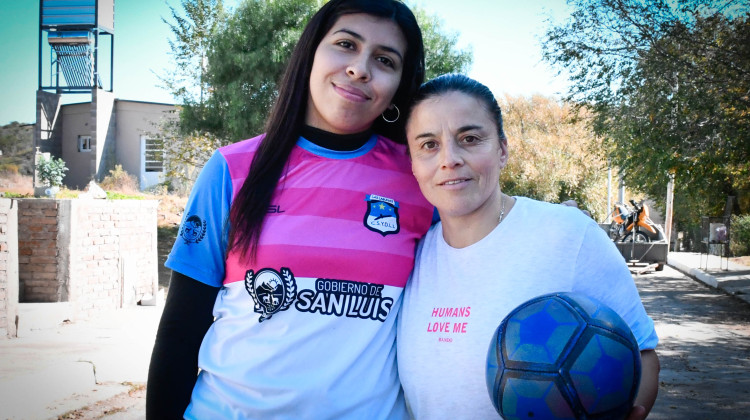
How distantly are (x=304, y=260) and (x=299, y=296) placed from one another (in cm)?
12

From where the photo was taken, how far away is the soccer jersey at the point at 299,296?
6.48ft

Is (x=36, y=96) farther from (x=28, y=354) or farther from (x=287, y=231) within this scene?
(x=287, y=231)

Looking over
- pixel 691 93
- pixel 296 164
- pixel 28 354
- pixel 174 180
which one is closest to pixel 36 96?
pixel 174 180

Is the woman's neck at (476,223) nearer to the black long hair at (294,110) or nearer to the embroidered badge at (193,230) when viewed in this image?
the black long hair at (294,110)

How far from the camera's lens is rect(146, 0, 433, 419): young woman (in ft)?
6.51

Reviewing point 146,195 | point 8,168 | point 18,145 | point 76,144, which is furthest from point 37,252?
point 18,145

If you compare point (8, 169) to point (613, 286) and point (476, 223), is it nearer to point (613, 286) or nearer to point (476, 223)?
point (476, 223)

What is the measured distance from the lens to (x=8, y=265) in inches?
337

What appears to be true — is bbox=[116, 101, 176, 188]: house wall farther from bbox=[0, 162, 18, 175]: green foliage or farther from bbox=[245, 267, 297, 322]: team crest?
bbox=[245, 267, 297, 322]: team crest

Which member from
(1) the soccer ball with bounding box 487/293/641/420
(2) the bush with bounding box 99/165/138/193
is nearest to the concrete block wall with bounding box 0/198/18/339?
(1) the soccer ball with bounding box 487/293/641/420

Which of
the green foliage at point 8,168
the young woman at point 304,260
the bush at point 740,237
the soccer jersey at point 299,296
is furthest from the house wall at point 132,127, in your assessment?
the soccer jersey at point 299,296

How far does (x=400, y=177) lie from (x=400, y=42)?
0.52 m

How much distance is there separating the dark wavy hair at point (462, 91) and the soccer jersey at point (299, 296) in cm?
42

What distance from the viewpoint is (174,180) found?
29.2m
